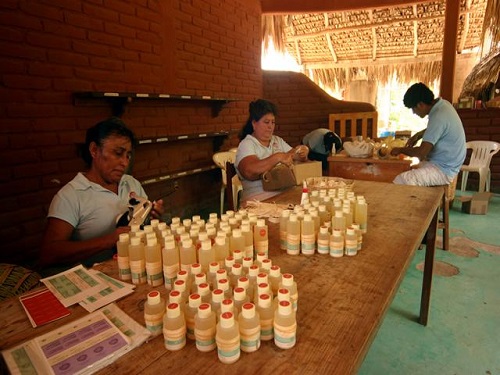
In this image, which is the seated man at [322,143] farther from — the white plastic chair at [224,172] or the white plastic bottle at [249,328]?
the white plastic bottle at [249,328]

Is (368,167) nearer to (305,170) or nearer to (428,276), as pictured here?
(305,170)

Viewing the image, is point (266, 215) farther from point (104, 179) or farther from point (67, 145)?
point (67, 145)

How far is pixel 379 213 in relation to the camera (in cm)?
197

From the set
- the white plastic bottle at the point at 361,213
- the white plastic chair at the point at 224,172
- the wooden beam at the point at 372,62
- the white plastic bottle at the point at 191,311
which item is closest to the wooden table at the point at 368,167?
the white plastic chair at the point at 224,172

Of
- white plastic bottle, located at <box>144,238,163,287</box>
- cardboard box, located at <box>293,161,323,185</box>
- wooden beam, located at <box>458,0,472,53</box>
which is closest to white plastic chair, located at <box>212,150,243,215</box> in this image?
cardboard box, located at <box>293,161,323,185</box>

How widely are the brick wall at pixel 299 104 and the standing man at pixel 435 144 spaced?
2426 millimetres

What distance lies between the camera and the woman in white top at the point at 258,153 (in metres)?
2.54

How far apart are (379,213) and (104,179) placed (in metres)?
1.60

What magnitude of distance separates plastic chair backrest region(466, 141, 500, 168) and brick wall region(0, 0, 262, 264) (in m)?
4.08

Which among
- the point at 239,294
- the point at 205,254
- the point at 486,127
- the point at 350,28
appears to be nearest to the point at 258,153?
the point at 205,254

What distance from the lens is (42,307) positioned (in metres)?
1.07

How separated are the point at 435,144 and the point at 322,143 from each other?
1490 mm

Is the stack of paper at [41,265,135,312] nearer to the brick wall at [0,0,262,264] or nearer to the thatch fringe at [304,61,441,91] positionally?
the brick wall at [0,0,262,264]

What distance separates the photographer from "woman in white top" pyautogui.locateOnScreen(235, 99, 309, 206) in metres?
2.54
